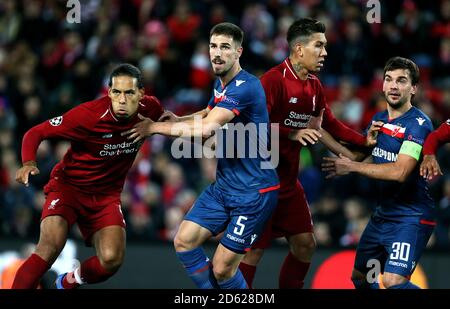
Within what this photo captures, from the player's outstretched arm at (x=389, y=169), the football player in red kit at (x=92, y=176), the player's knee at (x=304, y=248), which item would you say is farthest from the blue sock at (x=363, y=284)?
the football player in red kit at (x=92, y=176)

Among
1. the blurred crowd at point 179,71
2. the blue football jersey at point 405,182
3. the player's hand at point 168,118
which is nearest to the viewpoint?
the blue football jersey at point 405,182

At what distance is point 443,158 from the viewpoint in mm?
12477

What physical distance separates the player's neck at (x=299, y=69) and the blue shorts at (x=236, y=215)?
Answer: 1103 millimetres

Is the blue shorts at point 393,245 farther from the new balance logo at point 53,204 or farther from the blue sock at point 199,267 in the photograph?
the new balance logo at point 53,204

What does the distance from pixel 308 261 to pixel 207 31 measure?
7284mm

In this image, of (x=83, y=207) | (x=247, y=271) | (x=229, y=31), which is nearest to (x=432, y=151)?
(x=229, y=31)

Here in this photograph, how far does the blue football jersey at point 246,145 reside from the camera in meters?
7.91

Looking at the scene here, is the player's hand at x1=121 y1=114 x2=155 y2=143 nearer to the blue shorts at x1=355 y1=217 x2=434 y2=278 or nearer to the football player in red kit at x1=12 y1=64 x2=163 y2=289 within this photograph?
the football player in red kit at x1=12 y1=64 x2=163 y2=289

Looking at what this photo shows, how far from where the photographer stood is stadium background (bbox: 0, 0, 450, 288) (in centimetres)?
1184

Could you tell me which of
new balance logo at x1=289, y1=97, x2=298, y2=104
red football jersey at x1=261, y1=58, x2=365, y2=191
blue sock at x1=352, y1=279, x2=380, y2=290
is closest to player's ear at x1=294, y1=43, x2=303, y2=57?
red football jersey at x1=261, y1=58, x2=365, y2=191

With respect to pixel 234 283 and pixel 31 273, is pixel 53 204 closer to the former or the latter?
pixel 31 273

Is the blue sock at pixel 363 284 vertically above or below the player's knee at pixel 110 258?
below

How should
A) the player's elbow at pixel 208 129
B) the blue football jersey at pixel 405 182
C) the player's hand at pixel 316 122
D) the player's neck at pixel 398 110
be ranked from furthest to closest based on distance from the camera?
the player's hand at pixel 316 122 < the player's neck at pixel 398 110 < the blue football jersey at pixel 405 182 < the player's elbow at pixel 208 129

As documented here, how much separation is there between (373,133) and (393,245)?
100cm
